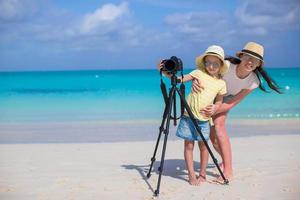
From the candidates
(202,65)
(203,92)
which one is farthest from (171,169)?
(202,65)

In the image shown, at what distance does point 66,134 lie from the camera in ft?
28.4

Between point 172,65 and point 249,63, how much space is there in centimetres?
74

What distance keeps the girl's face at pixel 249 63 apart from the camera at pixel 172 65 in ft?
2.09

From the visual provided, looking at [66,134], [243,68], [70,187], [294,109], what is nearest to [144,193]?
[70,187]

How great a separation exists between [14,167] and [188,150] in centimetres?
210

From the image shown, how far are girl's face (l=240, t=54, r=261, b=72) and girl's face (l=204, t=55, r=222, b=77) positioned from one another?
0.25 meters

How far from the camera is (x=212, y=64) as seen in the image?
4328mm

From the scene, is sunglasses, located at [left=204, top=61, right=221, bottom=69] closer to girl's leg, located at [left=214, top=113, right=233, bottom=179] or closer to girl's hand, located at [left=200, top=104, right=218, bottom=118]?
girl's hand, located at [left=200, top=104, right=218, bottom=118]

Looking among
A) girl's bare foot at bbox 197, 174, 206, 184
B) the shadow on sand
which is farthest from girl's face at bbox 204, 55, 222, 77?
the shadow on sand

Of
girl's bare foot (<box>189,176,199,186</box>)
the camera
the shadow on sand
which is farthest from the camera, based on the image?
the shadow on sand

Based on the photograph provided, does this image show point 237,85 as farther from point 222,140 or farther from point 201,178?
point 201,178

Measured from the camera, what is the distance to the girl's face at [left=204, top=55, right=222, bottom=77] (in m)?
4.31

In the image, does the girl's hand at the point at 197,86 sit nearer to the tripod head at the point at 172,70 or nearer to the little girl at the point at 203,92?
the little girl at the point at 203,92

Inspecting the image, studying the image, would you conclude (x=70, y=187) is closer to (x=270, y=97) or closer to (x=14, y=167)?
(x=14, y=167)
